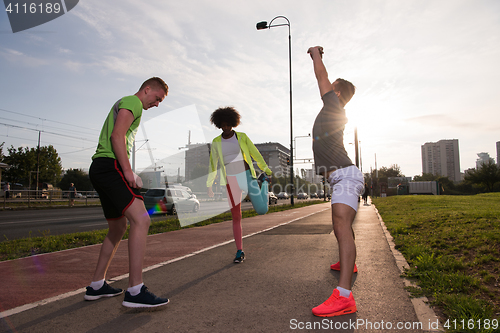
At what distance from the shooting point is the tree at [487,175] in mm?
51500

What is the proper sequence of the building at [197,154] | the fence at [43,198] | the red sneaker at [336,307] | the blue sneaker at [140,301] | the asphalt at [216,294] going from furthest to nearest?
the fence at [43,198] → the building at [197,154] → the blue sneaker at [140,301] → the red sneaker at [336,307] → the asphalt at [216,294]

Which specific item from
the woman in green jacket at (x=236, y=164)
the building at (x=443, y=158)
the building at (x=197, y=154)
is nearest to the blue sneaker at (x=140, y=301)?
the woman in green jacket at (x=236, y=164)

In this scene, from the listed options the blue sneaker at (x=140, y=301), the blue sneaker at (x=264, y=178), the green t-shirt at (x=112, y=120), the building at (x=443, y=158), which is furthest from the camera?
the building at (x=443, y=158)

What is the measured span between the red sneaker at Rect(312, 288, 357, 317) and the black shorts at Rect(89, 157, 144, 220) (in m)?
1.79

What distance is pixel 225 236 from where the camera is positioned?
7.12 m

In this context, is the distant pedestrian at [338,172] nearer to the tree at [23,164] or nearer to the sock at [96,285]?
the sock at [96,285]

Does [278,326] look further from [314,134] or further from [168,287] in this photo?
[314,134]

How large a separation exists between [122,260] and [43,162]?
52.6 meters

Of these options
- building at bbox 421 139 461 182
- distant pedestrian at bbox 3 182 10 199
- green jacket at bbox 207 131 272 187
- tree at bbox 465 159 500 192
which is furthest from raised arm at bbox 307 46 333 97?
building at bbox 421 139 461 182

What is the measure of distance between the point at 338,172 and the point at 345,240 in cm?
60

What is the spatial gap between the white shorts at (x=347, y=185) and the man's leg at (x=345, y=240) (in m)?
0.05

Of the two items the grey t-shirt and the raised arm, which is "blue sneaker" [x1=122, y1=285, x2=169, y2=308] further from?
the raised arm

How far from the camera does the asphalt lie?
2344mm

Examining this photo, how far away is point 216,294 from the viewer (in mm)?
3037
